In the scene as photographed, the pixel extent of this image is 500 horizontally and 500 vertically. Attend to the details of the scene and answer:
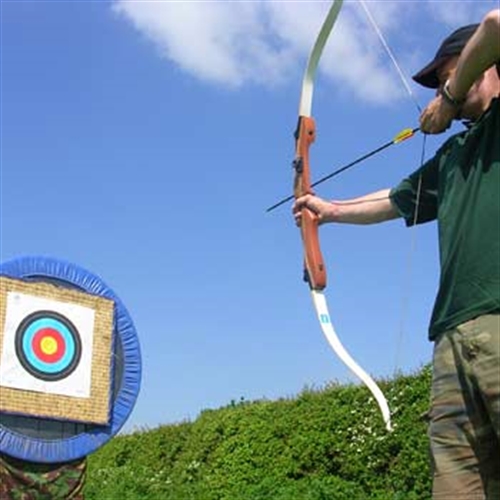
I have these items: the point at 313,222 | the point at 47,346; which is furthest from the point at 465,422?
the point at 47,346

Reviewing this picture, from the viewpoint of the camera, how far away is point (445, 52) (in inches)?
61.9

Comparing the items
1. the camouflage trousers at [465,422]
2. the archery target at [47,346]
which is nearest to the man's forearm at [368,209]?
the camouflage trousers at [465,422]

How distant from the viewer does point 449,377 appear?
4.65 feet

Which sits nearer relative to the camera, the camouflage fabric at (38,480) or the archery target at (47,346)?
the camouflage fabric at (38,480)

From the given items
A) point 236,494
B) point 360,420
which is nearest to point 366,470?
point 360,420

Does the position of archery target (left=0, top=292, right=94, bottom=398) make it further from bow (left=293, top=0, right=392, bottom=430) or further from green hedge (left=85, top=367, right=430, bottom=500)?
bow (left=293, top=0, right=392, bottom=430)

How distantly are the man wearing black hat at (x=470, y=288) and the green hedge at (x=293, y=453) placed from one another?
128 inches

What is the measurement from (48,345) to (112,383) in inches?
12.2

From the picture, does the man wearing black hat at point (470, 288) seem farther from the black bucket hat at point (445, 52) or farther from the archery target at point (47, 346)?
the archery target at point (47, 346)

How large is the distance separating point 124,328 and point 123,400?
0.29m

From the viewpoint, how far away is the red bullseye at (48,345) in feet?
12.4

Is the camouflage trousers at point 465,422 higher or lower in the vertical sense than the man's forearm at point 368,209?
lower

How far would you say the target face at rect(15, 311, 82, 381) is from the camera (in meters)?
3.77

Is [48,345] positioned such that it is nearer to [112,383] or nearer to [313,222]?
[112,383]
